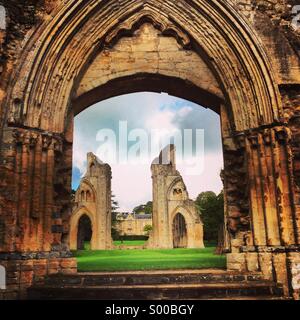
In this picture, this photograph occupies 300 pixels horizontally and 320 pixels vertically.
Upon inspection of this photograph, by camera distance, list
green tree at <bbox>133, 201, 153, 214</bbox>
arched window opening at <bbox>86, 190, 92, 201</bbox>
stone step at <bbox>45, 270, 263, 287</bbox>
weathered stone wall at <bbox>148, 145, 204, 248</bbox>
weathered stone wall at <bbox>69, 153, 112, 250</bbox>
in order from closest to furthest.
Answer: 1. stone step at <bbox>45, 270, 263, 287</bbox>
2. weathered stone wall at <bbox>69, 153, 112, 250</bbox>
3. weathered stone wall at <bbox>148, 145, 204, 248</bbox>
4. arched window opening at <bbox>86, 190, 92, 201</bbox>
5. green tree at <bbox>133, 201, 153, 214</bbox>

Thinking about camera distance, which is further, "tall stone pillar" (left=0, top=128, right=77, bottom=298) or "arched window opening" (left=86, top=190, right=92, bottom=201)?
"arched window opening" (left=86, top=190, right=92, bottom=201)

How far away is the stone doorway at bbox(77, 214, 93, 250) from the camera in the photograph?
30406 mm

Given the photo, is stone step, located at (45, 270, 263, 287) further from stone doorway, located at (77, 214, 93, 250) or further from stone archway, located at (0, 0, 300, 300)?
stone doorway, located at (77, 214, 93, 250)

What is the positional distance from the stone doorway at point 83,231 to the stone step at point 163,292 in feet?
79.8

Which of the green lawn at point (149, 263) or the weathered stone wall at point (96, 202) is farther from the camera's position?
the weathered stone wall at point (96, 202)

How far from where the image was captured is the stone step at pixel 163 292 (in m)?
5.86

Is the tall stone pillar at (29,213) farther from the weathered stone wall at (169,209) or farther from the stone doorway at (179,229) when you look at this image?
the stone doorway at (179,229)

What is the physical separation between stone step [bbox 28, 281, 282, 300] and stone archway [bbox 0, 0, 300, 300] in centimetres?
86

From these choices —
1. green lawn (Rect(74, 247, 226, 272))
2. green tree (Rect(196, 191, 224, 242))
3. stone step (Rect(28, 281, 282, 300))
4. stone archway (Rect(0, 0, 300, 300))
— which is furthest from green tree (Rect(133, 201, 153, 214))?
stone step (Rect(28, 281, 282, 300))

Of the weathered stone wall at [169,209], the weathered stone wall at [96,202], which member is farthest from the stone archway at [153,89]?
the weathered stone wall at [169,209]

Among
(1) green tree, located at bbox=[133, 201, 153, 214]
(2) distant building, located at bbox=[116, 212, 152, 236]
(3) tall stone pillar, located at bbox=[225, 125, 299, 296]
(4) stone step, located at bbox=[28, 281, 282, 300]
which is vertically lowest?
(4) stone step, located at bbox=[28, 281, 282, 300]

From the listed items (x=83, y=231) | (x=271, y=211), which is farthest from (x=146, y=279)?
(x=83, y=231)

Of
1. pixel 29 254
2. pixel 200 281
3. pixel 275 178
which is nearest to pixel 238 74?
pixel 275 178

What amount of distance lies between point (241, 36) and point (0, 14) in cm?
489
